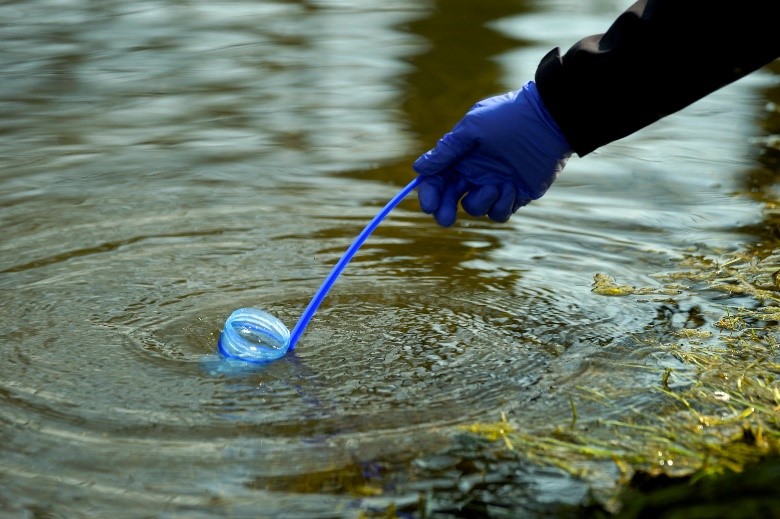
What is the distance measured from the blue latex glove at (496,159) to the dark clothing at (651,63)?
0.21ft

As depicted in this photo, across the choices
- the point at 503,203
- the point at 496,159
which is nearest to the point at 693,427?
the point at 503,203

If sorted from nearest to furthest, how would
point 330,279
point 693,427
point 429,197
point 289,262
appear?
point 693,427 → point 330,279 → point 429,197 → point 289,262

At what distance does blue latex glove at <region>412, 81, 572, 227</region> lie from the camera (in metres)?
3.41

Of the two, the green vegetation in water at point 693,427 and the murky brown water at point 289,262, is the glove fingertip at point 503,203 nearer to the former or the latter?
the murky brown water at point 289,262

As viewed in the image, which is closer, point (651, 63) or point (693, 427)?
point (693, 427)

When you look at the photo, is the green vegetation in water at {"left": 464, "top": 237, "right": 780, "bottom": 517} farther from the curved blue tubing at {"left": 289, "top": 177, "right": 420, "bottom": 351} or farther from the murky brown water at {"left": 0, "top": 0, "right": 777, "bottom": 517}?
the curved blue tubing at {"left": 289, "top": 177, "right": 420, "bottom": 351}

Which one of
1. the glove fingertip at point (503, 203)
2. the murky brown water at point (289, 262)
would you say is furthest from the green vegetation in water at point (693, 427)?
the glove fingertip at point (503, 203)

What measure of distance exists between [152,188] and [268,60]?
2.50m

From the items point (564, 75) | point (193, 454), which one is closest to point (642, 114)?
point (564, 75)

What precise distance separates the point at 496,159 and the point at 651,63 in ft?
1.91

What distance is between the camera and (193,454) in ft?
9.09

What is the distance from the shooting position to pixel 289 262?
4.15 metres

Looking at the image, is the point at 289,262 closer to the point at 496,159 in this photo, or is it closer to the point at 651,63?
the point at 496,159

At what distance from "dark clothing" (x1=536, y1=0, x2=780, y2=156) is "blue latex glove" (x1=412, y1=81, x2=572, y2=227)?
0.07 metres
